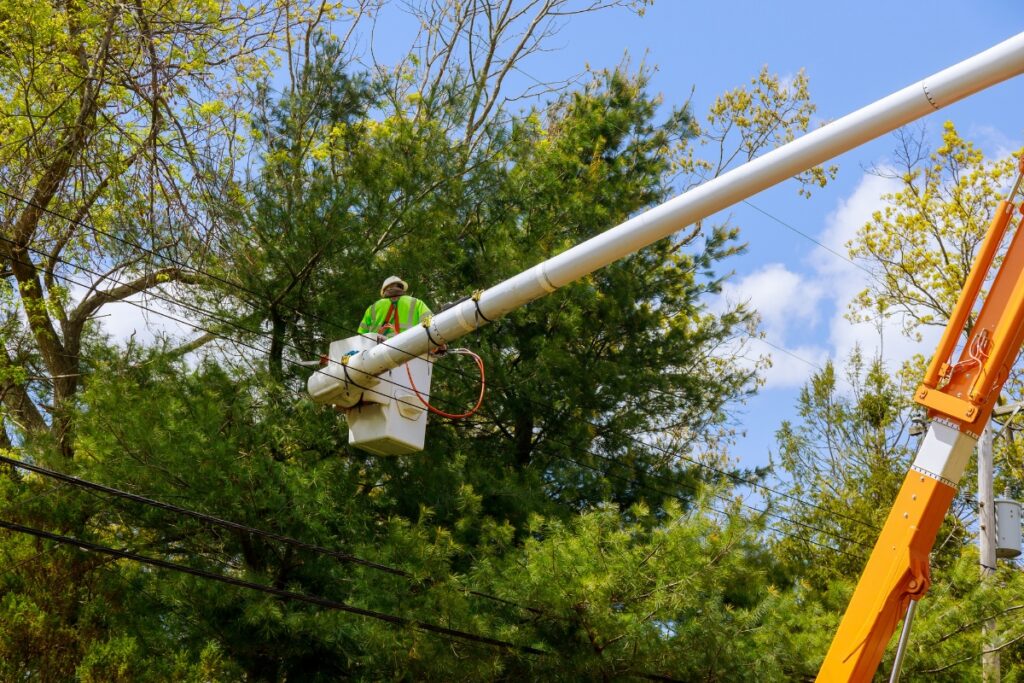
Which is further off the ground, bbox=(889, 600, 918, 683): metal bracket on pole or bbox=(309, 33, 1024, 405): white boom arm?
bbox=(309, 33, 1024, 405): white boom arm

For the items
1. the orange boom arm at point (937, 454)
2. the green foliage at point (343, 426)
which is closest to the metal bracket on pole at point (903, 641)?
the orange boom arm at point (937, 454)

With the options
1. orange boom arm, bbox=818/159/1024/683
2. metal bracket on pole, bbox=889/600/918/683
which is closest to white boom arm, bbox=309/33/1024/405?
orange boom arm, bbox=818/159/1024/683

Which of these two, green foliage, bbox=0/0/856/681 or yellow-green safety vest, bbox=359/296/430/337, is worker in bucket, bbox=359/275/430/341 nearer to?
yellow-green safety vest, bbox=359/296/430/337

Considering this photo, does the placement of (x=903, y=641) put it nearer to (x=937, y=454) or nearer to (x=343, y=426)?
(x=937, y=454)

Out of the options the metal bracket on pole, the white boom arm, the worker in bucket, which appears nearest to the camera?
the white boom arm

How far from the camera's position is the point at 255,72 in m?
19.2

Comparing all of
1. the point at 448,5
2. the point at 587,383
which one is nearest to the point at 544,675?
the point at 587,383

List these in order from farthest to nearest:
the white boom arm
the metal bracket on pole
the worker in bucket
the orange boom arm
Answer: the worker in bucket < the orange boom arm < the metal bracket on pole < the white boom arm

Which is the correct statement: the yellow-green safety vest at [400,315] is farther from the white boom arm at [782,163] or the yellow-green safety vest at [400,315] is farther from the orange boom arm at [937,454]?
the orange boom arm at [937,454]

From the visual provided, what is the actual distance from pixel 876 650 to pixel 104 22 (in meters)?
12.5

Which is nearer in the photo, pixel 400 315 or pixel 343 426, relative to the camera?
pixel 400 315

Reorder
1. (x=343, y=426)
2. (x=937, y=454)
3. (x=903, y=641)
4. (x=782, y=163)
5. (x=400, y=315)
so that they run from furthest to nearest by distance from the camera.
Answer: (x=343, y=426) → (x=400, y=315) → (x=937, y=454) → (x=903, y=641) → (x=782, y=163)

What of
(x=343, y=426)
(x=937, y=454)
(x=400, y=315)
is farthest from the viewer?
(x=343, y=426)

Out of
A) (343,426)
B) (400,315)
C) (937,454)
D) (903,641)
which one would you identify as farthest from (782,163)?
(343,426)
